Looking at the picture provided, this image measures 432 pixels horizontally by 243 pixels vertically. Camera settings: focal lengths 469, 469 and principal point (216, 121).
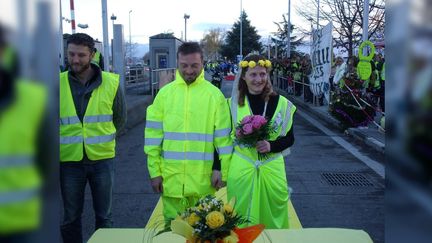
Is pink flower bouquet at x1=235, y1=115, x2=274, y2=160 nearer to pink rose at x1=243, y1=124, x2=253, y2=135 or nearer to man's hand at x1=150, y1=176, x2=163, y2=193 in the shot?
pink rose at x1=243, y1=124, x2=253, y2=135

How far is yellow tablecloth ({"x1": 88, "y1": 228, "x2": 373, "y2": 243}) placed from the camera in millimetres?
2852

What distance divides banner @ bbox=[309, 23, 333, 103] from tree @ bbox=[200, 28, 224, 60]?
6444cm

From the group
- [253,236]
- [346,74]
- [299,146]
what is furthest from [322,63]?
[253,236]

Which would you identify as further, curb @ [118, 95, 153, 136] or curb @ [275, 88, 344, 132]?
curb @ [275, 88, 344, 132]

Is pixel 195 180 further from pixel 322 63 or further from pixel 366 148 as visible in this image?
pixel 322 63

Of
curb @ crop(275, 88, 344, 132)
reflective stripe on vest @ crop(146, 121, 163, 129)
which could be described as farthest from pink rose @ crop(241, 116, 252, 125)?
curb @ crop(275, 88, 344, 132)

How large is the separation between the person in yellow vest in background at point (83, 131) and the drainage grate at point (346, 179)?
4.36 m

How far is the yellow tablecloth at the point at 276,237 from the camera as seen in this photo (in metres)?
2.85

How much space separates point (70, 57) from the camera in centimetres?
351

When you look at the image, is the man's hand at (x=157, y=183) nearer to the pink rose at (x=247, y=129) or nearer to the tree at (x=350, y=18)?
the pink rose at (x=247, y=129)

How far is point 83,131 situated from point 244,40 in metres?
57.9

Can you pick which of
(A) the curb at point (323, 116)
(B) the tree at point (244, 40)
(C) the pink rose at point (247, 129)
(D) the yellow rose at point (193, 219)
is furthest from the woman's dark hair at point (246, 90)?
(B) the tree at point (244, 40)

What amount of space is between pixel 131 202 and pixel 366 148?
5.76m

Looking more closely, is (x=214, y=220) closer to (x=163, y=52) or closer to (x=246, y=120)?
(x=246, y=120)
